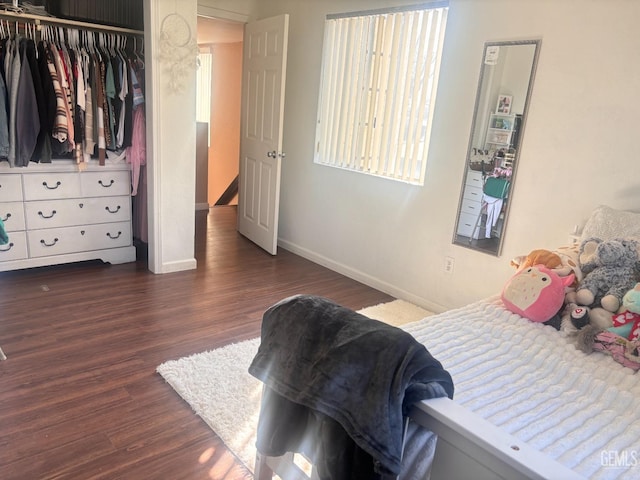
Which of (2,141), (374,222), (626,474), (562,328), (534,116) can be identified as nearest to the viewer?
(626,474)

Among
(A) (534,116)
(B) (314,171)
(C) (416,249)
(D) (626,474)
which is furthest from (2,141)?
(D) (626,474)

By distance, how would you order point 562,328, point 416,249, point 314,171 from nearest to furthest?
point 562,328 < point 416,249 < point 314,171

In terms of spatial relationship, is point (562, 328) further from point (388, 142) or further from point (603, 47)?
point (388, 142)

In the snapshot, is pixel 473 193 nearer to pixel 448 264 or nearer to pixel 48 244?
pixel 448 264

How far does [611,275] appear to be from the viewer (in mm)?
2004

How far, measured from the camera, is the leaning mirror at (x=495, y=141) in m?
2.74

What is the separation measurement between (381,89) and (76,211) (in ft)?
8.00

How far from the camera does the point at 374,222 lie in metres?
3.69

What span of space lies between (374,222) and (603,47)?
185 cm

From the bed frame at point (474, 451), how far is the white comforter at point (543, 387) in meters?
0.34

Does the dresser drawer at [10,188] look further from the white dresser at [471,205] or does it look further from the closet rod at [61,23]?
the white dresser at [471,205]

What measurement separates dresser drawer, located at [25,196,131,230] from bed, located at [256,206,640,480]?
2633mm

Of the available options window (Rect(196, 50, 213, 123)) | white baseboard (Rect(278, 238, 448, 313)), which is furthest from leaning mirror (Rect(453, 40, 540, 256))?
window (Rect(196, 50, 213, 123))

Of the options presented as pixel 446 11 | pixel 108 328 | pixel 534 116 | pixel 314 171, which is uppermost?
pixel 446 11
